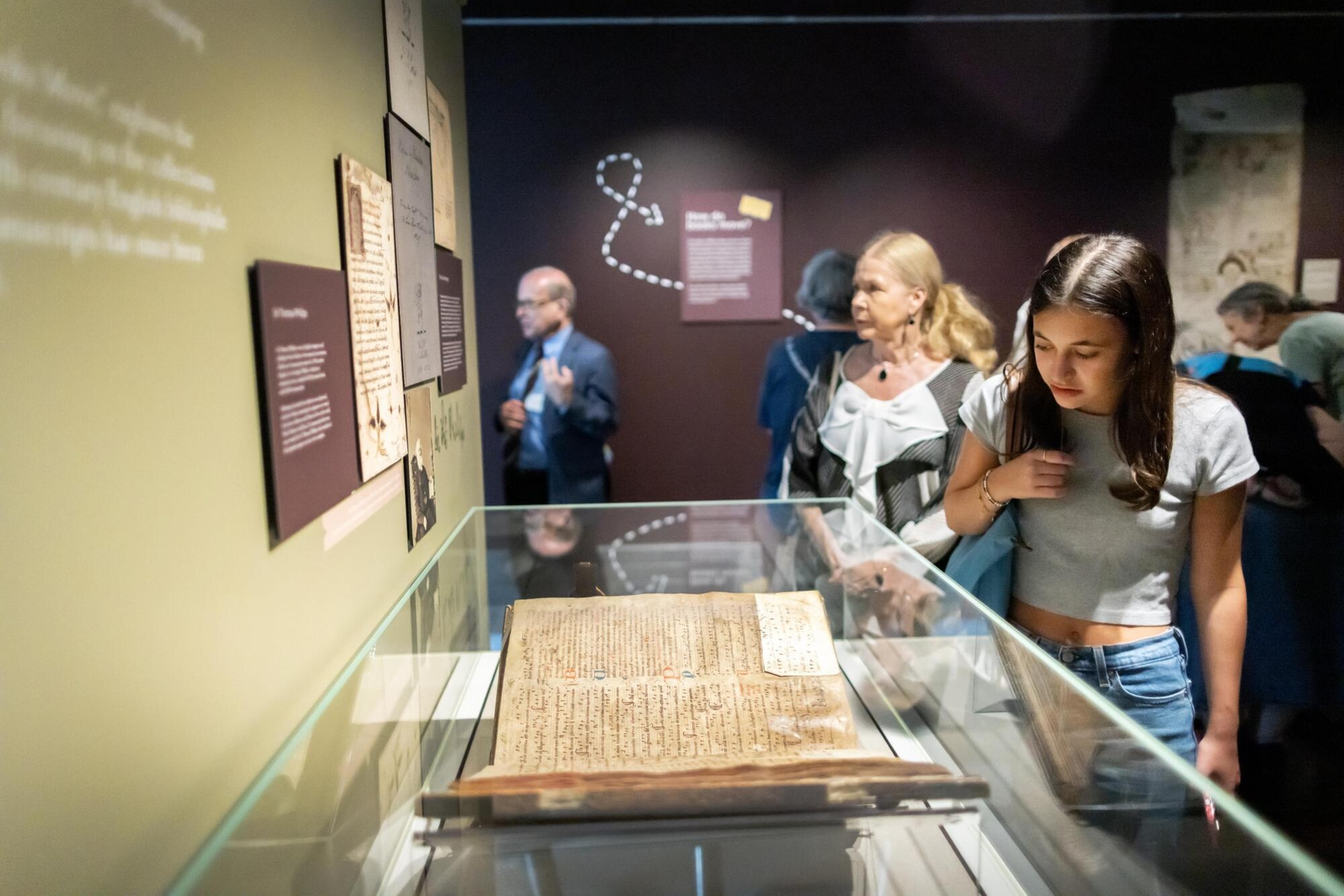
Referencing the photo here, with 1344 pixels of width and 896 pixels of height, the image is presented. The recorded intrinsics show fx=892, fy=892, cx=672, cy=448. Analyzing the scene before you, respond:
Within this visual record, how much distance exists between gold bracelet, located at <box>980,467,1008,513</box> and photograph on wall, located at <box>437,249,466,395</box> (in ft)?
4.16

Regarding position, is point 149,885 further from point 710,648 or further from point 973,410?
point 973,410

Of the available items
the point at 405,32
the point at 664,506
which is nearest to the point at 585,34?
the point at 405,32

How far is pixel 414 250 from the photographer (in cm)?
188

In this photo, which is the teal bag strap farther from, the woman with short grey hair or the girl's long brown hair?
the woman with short grey hair

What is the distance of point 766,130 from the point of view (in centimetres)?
424

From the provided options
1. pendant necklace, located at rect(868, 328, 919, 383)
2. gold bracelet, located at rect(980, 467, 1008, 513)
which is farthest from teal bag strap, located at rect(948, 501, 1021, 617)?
pendant necklace, located at rect(868, 328, 919, 383)

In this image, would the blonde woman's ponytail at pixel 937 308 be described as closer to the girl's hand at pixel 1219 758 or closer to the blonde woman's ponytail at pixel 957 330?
the blonde woman's ponytail at pixel 957 330

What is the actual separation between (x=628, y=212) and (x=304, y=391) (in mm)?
3307

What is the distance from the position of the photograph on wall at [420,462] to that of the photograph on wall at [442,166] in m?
0.45

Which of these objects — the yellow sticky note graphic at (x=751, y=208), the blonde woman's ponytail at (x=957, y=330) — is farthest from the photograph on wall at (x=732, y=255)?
the blonde woman's ponytail at (x=957, y=330)

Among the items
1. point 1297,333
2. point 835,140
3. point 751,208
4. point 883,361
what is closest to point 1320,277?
point 1297,333

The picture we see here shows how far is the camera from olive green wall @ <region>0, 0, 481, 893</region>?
2.11 ft

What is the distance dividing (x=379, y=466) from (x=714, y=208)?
10.0ft

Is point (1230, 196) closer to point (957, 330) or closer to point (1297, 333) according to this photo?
point (1297, 333)
